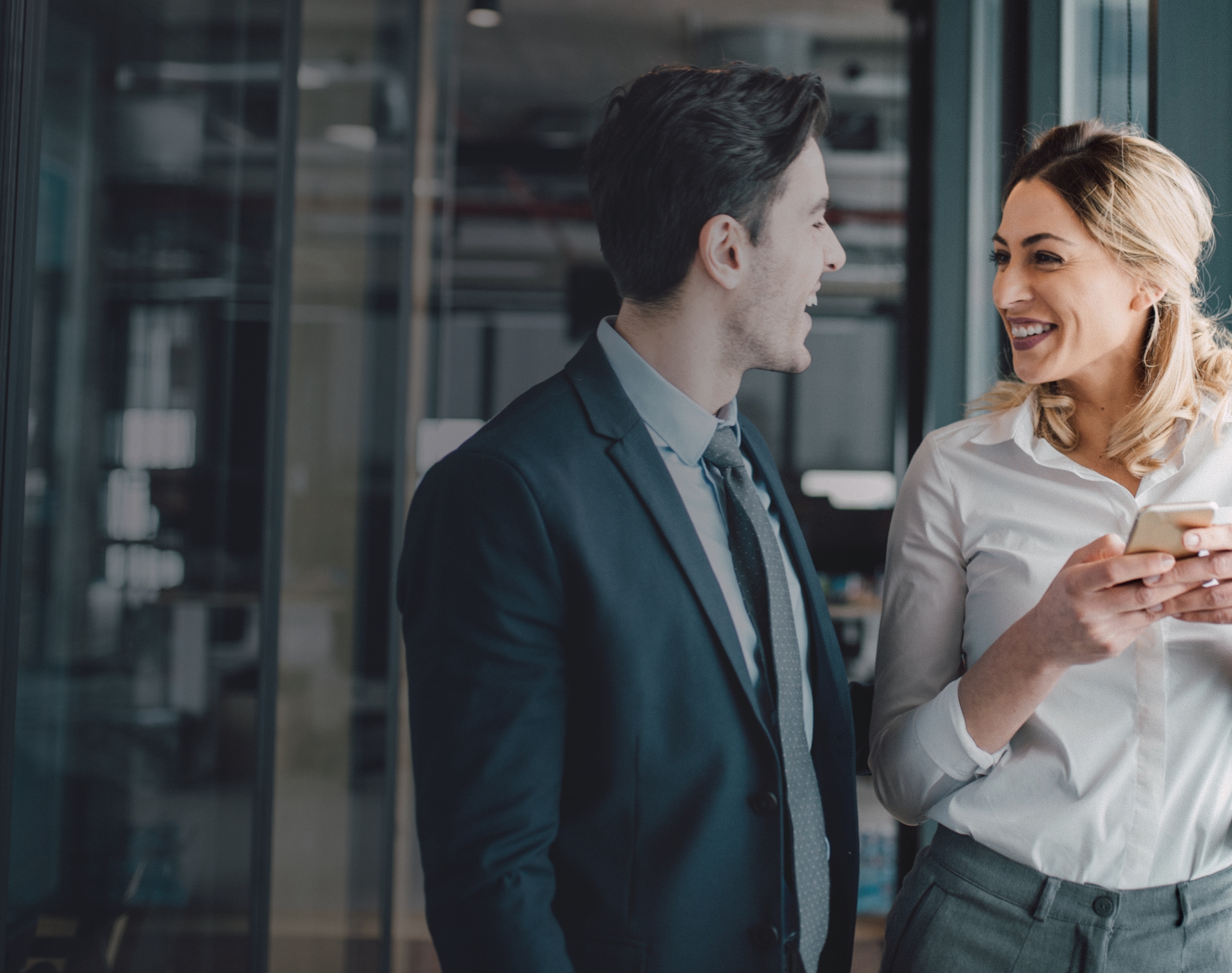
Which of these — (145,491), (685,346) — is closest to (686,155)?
(685,346)

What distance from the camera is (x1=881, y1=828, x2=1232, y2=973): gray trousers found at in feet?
4.02

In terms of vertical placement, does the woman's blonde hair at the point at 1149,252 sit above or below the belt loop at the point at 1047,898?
above

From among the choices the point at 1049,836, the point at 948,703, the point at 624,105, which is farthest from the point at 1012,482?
the point at 624,105

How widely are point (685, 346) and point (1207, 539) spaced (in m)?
0.60

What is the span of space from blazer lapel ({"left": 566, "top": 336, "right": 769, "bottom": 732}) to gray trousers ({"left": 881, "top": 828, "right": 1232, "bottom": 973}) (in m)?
0.44

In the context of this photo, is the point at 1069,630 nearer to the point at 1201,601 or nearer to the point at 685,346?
the point at 1201,601

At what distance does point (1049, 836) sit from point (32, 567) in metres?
1.63

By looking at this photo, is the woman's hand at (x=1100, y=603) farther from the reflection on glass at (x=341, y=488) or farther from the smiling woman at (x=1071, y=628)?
the reflection on glass at (x=341, y=488)

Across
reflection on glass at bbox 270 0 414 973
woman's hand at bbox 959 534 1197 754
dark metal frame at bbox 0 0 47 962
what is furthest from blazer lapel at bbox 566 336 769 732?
reflection on glass at bbox 270 0 414 973

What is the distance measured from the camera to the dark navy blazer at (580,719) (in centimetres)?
101

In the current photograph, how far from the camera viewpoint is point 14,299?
5.19 ft

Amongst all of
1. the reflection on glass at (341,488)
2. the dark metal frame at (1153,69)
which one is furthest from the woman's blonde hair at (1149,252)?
the reflection on glass at (341,488)

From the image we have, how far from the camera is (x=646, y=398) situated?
1209mm

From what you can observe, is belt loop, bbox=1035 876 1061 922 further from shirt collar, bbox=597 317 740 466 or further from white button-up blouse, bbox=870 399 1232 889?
shirt collar, bbox=597 317 740 466
